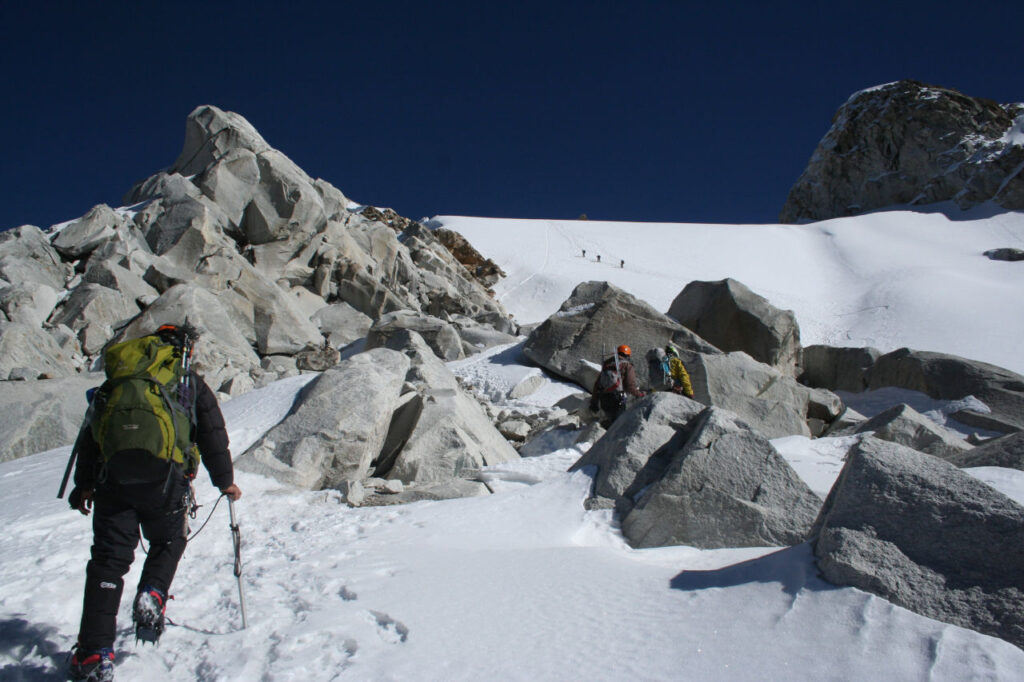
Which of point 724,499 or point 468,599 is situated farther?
point 724,499

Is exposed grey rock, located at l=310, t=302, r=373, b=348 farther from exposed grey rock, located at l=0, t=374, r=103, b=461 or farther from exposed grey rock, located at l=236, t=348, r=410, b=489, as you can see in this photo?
exposed grey rock, located at l=236, t=348, r=410, b=489

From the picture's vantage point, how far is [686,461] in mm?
5215

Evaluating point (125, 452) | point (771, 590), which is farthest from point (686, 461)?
point (125, 452)

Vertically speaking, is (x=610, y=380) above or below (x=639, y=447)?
above

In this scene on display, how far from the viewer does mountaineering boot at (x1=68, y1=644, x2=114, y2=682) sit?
2.83m

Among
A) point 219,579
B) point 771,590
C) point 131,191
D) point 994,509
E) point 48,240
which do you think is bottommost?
point 219,579

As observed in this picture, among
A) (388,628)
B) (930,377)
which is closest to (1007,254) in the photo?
(930,377)

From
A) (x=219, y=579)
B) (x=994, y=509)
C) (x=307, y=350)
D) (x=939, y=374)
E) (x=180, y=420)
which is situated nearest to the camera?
(x=994, y=509)

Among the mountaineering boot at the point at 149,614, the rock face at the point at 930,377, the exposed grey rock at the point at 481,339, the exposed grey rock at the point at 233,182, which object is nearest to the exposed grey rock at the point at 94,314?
the exposed grey rock at the point at 233,182

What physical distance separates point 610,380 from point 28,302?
58.1 feet

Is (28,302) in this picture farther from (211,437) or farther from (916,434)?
(916,434)

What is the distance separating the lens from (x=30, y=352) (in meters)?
14.0

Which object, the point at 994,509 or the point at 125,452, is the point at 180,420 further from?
the point at 994,509

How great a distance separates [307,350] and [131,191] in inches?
868
